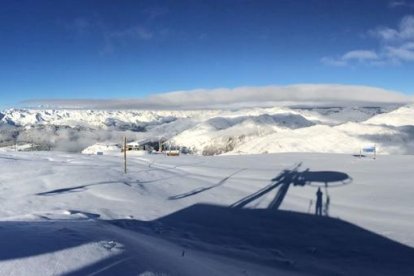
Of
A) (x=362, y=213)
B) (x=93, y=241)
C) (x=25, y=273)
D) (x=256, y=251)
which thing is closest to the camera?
(x=25, y=273)

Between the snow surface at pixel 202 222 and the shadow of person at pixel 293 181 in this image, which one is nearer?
the snow surface at pixel 202 222

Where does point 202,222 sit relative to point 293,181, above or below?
below

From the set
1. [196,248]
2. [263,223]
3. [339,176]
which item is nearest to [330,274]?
[196,248]

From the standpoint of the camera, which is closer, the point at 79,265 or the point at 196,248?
the point at 79,265

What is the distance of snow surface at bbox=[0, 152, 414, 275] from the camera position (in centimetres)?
835

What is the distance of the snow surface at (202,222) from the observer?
8352 mm

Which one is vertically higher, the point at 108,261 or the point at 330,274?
the point at 108,261

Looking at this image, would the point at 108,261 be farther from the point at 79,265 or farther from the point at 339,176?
the point at 339,176

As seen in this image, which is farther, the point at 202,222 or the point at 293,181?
the point at 293,181

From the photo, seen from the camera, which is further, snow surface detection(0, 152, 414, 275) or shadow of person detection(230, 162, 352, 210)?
shadow of person detection(230, 162, 352, 210)

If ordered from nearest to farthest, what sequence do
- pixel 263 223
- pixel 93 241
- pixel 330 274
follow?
pixel 93 241 < pixel 330 274 < pixel 263 223

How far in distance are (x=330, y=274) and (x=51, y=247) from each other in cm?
727

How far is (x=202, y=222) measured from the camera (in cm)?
1783

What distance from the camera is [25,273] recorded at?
272 inches
